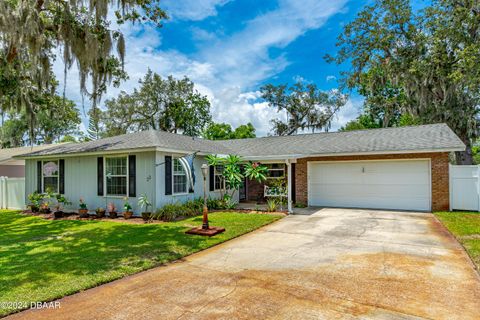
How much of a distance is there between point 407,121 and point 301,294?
23021 mm

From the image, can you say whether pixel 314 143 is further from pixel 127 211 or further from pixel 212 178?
pixel 127 211

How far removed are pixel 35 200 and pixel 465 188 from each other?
56.0 feet

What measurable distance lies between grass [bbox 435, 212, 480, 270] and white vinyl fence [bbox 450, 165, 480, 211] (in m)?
0.52

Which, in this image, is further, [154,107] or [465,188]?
[154,107]

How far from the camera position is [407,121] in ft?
75.0

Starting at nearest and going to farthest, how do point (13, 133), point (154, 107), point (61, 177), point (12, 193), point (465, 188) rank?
1. point (465, 188)
2. point (61, 177)
3. point (12, 193)
4. point (154, 107)
5. point (13, 133)

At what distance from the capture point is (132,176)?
10.7 meters

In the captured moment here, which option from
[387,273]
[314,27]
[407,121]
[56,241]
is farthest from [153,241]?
[407,121]

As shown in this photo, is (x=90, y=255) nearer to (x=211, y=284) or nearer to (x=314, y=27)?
(x=211, y=284)

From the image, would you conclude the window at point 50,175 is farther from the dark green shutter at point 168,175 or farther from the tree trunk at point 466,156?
the tree trunk at point 466,156

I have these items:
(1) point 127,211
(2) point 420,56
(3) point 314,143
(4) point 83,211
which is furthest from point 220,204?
(2) point 420,56

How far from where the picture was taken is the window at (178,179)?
11.1 m

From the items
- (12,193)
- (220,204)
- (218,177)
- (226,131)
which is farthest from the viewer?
(226,131)

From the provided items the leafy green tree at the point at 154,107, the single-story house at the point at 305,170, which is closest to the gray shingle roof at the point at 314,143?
the single-story house at the point at 305,170
